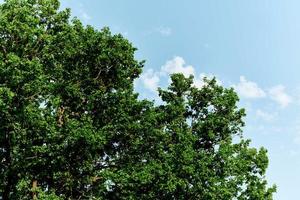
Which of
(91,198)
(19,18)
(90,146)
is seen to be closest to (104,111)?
(90,146)

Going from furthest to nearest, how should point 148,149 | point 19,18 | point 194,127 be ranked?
point 194,127 < point 148,149 < point 19,18

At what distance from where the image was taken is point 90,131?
35.0 metres

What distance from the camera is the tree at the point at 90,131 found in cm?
3378

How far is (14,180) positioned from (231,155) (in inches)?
725

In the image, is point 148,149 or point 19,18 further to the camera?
point 148,149

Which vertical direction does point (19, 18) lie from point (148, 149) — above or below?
above

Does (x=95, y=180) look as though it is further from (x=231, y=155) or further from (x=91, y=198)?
(x=231, y=155)

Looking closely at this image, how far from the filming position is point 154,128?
134ft

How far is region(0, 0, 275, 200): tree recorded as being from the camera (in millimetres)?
33781

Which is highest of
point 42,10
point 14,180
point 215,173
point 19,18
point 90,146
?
point 42,10

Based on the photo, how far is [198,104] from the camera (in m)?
47.6

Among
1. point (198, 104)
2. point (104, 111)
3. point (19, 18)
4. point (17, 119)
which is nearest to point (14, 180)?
point (17, 119)

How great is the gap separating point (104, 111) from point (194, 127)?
10698 millimetres

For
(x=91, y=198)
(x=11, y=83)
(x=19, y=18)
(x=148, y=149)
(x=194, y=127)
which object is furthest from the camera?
(x=194, y=127)
